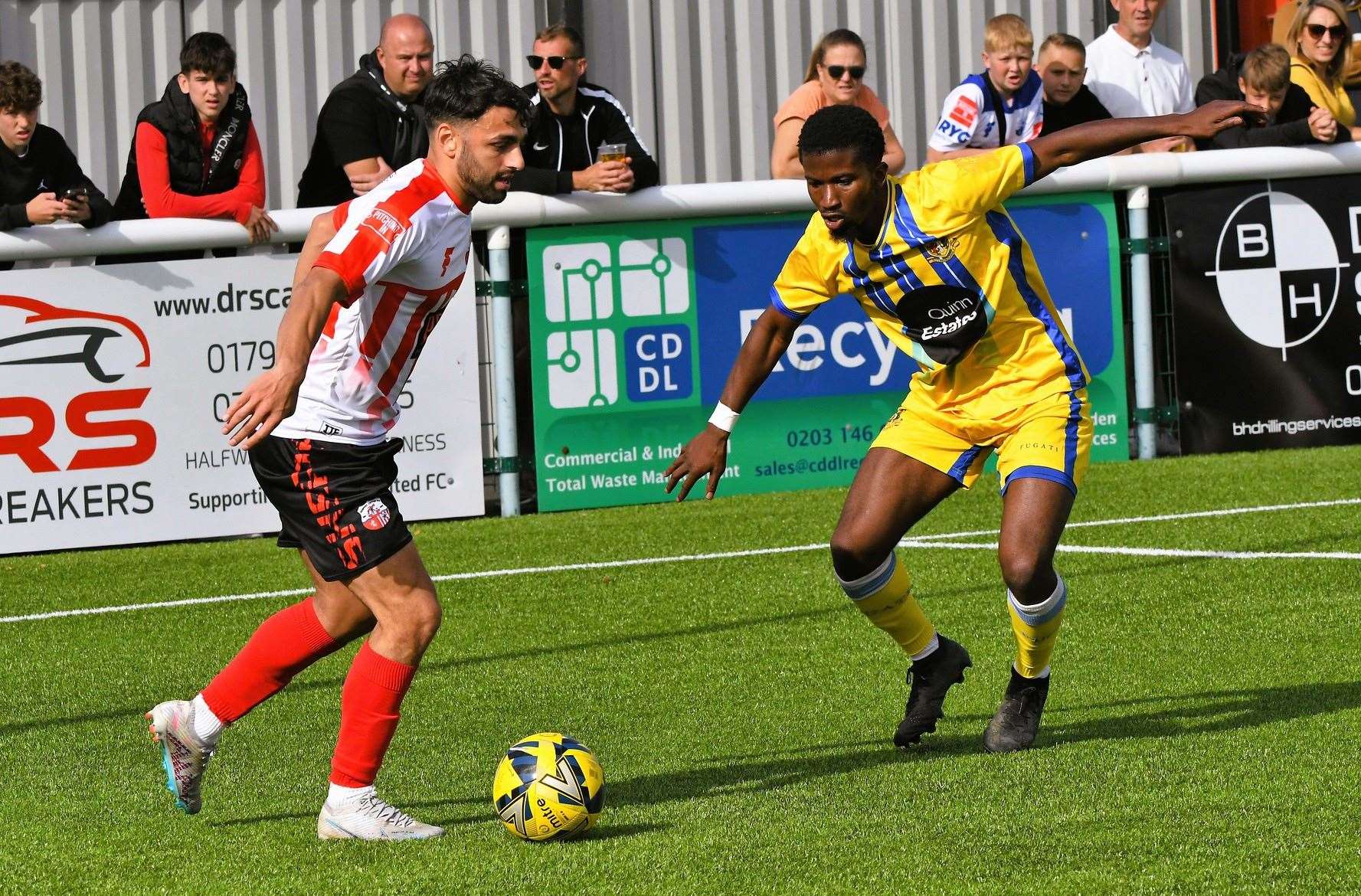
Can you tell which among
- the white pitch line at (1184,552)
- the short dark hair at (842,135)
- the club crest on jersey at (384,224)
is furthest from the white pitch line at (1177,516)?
the club crest on jersey at (384,224)

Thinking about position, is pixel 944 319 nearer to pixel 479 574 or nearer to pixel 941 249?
pixel 941 249

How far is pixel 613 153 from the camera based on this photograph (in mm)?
10539

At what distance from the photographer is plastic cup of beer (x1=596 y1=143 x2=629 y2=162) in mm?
10523

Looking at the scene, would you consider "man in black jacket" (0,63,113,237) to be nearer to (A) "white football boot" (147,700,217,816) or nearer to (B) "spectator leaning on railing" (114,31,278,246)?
(B) "spectator leaning on railing" (114,31,278,246)

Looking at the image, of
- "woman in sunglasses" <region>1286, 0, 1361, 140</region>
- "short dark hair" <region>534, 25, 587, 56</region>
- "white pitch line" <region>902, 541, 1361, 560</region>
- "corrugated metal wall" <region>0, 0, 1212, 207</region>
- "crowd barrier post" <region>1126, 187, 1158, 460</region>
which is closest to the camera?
"white pitch line" <region>902, 541, 1361, 560</region>

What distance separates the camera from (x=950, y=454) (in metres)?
6.18

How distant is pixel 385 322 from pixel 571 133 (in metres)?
5.92

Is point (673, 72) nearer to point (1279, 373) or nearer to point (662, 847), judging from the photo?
point (1279, 373)

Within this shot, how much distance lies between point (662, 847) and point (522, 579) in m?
4.38

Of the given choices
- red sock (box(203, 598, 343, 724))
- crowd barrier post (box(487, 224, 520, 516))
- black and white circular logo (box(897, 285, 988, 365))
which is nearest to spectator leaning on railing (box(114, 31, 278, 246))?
crowd barrier post (box(487, 224, 520, 516))

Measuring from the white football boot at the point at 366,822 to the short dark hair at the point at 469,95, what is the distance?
1.70 m

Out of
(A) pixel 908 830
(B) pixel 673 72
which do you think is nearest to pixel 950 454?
(A) pixel 908 830

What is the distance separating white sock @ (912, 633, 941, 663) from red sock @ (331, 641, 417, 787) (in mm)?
1764

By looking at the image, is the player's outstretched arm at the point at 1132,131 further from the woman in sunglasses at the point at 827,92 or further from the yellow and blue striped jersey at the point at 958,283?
the woman in sunglasses at the point at 827,92
